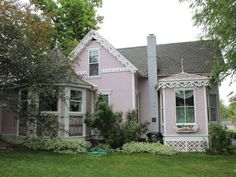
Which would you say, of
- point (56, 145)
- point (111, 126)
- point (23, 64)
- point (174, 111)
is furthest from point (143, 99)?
point (23, 64)

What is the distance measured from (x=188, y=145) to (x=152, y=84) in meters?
4.53

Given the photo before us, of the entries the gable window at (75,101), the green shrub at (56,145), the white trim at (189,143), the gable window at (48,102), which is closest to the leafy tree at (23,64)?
the gable window at (48,102)

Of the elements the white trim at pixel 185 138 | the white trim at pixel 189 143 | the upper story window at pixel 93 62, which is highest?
the upper story window at pixel 93 62

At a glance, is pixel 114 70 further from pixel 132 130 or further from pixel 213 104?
pixel 213 104

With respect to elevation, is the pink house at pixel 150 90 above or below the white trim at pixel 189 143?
above

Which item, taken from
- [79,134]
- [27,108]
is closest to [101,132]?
[79,134]

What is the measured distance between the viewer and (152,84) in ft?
53.7

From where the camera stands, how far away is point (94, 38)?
16844 mm

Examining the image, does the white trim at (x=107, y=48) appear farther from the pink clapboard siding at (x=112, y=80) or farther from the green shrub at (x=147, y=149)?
the green shrub at (x=147, y=149)

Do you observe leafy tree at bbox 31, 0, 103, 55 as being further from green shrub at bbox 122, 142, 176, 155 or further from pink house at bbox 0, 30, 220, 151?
green shrub at bbox 122, 142, 176, 155

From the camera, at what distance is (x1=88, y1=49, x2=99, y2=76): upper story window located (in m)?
16.8

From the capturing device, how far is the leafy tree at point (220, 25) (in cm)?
1088

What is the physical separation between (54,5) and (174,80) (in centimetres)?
1907

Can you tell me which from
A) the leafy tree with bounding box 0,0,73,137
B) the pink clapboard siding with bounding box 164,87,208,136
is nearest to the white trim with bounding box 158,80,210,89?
the pink clapboard siding with bounding box 164,87,208,136
